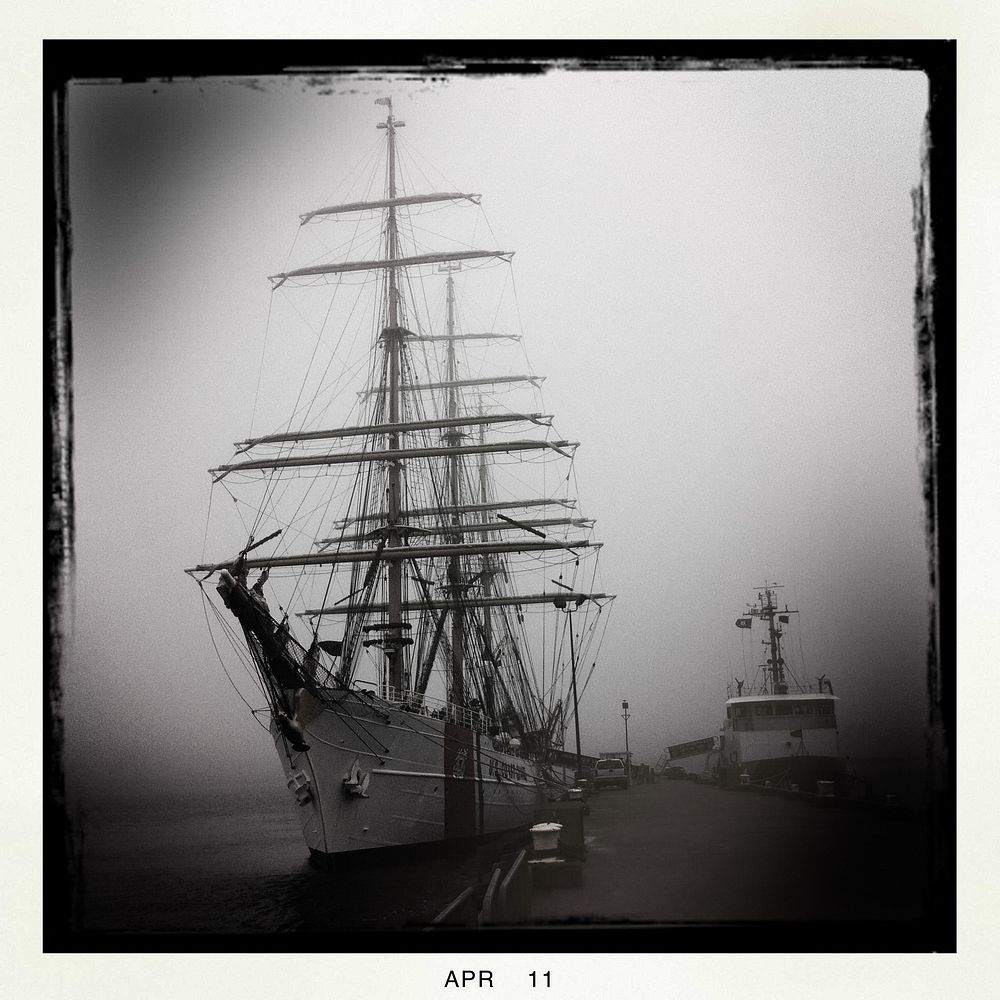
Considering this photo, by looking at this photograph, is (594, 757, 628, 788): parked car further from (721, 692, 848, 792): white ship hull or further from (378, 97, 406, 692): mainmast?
(378, 97, 406, 692): mainmast

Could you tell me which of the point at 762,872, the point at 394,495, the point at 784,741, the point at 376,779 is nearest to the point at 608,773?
the point at 784,741

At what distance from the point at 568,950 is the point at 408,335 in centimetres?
1166

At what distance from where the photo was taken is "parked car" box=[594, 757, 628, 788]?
14.3 m

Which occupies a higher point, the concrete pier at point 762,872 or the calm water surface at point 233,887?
the concrete pier at point 762,872

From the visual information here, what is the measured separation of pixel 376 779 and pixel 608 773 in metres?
4.42

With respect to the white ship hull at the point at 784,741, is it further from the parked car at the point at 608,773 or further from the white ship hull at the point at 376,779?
the white ship hull at the point at 376,779

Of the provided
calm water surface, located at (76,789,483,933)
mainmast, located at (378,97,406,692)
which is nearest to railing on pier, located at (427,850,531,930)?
calm water surface, located at (76,789,483,933)

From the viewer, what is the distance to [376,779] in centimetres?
1766

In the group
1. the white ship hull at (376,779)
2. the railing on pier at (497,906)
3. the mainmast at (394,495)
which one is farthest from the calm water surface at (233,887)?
the mainmast at (394,495)

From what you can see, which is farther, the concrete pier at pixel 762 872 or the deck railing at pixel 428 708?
the deck railing at pixel 428 708

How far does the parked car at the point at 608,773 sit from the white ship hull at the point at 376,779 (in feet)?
13.2

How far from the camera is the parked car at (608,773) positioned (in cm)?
1429

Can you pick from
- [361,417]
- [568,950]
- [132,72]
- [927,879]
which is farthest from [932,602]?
[361,417]

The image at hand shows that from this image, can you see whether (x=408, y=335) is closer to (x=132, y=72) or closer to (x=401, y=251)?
(x=401, y=251)
